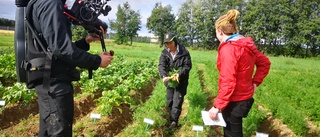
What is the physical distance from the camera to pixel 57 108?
2432 mm

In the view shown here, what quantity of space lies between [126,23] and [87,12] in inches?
2702

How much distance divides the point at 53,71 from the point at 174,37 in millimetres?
3084

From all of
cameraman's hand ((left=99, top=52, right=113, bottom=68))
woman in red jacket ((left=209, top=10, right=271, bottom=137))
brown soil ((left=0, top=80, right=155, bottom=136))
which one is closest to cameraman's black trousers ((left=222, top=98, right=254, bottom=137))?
woman in red jacket ((left=209, top=10, right=271, bottom=137))

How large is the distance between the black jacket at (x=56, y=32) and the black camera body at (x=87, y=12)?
131 mm

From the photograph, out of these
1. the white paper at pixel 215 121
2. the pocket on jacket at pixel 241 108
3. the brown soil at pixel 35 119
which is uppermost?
the pocket on jacket at pixel 241 108

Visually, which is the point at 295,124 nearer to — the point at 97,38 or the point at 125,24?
the point at 97,38

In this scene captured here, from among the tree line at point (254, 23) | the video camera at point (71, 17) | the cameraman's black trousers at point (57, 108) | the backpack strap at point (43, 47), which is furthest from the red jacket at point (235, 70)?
the tree line at point (254, 23)

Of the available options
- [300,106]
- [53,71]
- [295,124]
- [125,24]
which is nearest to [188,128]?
[295,124]

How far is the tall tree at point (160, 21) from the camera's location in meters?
72.2

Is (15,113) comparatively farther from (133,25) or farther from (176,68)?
(133,25)

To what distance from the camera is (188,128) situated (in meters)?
5.11

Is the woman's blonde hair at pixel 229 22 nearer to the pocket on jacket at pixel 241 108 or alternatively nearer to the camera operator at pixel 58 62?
the pocket on jacket at pixel 241 108

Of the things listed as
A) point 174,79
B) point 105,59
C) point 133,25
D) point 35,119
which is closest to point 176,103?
point 174,79

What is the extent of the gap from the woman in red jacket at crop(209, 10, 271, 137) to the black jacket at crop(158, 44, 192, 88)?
2.09 metres
